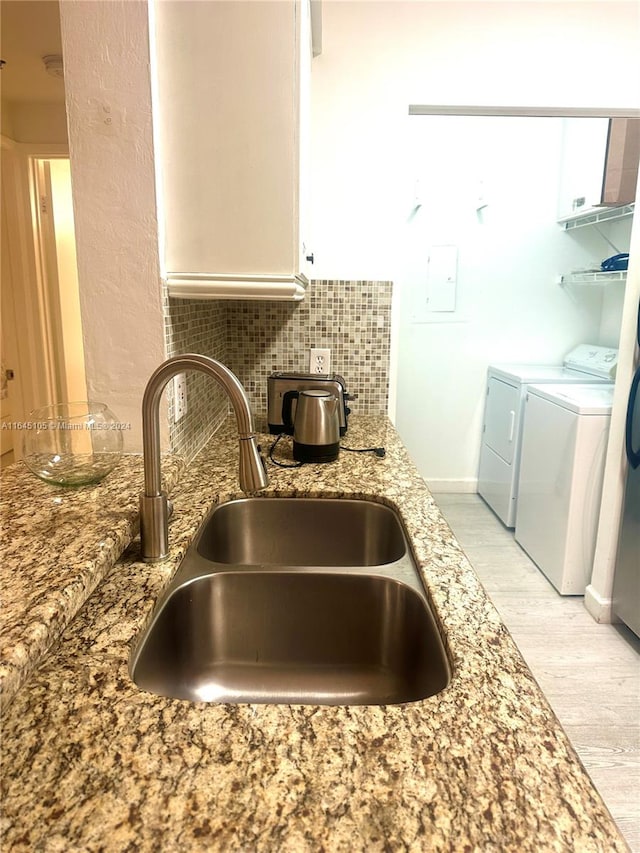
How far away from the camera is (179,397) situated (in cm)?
149

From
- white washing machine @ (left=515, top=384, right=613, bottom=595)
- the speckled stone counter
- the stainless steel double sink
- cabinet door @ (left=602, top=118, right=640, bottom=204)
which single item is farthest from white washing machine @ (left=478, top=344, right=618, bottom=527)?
the speckled stone counter

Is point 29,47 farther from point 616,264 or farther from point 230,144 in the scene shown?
point 616,264

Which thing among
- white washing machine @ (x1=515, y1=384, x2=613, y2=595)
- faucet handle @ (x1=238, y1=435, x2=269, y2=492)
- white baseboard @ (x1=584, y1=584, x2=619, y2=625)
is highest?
faucet handle @ (x1=238, y1=435, x2=269, y2=492)

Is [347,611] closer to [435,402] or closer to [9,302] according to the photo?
[435,402]

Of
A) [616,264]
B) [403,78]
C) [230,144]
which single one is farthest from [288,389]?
[616,264]

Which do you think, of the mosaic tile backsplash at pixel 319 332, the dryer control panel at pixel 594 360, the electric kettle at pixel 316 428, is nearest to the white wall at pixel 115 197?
the electric kettle at pixel 316 428

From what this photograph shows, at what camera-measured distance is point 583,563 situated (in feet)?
8.73

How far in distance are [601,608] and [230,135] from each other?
2.35m

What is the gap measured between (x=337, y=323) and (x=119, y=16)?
123cm

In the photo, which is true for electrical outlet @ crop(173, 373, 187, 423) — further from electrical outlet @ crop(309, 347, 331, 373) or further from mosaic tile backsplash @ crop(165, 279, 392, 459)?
electrical outlet @ crop(309, 347, 331, 373)

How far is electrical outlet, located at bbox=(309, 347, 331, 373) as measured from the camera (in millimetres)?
2266

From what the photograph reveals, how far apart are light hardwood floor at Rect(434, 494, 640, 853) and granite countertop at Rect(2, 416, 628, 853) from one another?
1.25 metres

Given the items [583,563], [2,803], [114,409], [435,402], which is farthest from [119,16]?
[435,402]

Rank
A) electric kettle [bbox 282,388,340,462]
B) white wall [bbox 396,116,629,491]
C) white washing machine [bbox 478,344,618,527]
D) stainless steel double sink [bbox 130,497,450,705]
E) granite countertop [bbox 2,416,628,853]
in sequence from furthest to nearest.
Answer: white wall [bbox 396,116,629,491] < white washing machine [bbox 478,344,618,527] < electric kettle [bbox 282,388,340,462] < stainless steel double sink [bbox 130,497,450,705] < granite countertop [bbox 2,416,628,853]
